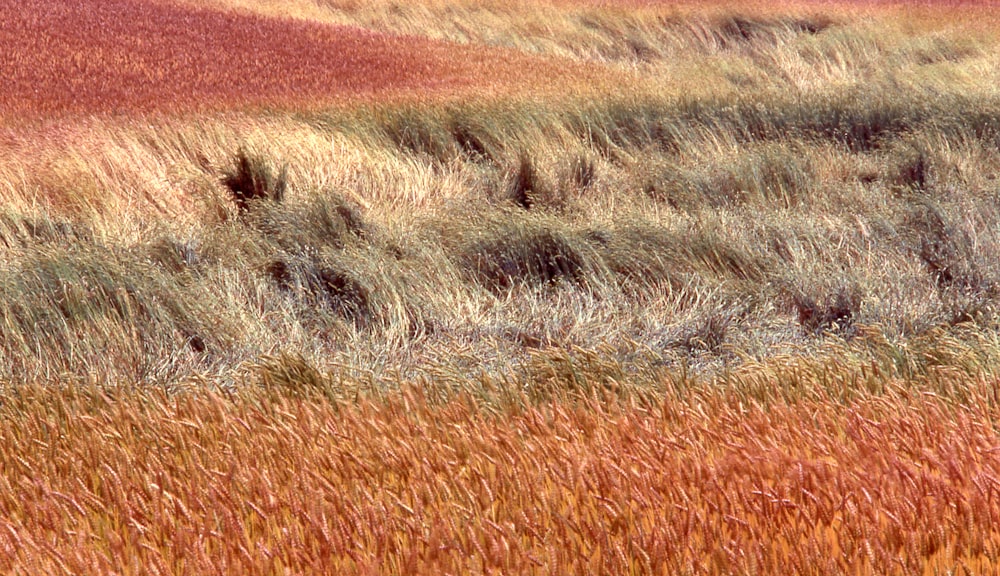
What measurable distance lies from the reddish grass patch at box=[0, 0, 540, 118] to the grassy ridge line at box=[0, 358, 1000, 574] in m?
6.17

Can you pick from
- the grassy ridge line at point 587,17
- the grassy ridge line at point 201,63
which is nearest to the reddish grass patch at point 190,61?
the grassy ridge line at point 201,63

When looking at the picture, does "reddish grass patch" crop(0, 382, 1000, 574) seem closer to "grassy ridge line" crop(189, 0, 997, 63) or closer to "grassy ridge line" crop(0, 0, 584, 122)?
"grassy ridge line" crop(0, 0, 584, 122)

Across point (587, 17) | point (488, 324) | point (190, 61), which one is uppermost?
point (488, 324)

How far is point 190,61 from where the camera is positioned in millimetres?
11031

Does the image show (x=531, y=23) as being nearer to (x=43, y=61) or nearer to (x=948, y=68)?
(x=948, y=68)

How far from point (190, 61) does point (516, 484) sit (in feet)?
32.4

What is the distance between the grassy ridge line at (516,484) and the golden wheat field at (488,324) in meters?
0.01

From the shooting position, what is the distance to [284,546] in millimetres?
1991

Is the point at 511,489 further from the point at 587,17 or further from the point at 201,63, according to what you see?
the point at 587,17

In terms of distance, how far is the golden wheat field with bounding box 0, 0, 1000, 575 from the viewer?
2082mm

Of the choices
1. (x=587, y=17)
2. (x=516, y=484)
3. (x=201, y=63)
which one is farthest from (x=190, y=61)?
(x=587, y=17)

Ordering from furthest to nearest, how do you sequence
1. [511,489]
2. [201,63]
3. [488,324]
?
[201,63]
[488,324]
[511,489]

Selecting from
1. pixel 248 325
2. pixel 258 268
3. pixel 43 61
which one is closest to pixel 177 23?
pixel 43 61

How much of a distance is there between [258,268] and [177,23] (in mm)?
10212
